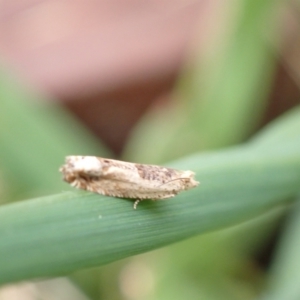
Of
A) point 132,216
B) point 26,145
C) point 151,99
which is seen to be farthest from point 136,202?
point 151,99

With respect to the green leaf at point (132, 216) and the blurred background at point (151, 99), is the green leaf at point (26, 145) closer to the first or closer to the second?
the blurred background at point (151, 99)

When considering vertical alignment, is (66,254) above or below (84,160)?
below

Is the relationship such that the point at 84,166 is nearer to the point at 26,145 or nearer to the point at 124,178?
the point at 124,178

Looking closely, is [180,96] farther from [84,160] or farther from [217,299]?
[84,160]

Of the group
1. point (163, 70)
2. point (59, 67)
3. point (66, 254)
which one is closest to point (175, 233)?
point (66, 254)

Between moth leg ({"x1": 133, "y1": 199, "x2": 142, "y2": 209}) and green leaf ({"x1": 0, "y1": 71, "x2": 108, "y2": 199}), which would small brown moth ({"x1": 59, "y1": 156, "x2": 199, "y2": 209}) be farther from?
green leaf ({"x1": 0, "y1": 71, "x2": 108, "y2": 199})

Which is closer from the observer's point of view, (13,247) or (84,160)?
(13,247)
